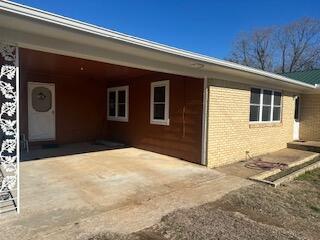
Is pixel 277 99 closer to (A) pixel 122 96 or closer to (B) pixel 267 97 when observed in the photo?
(B) pixel 267 97

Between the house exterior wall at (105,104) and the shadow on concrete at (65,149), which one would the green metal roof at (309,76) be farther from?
the shadow on concrete at (65,149)

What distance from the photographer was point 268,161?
8.20 m

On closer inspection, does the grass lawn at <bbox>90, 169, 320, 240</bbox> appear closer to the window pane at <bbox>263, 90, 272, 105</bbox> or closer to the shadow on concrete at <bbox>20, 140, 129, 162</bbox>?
the window pane at <bbox>263, 90, 272, 105</bbox>

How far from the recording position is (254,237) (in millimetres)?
3418

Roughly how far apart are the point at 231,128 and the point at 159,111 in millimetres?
2304

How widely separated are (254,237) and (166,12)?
585 inches

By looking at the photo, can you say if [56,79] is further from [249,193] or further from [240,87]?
[249,193]

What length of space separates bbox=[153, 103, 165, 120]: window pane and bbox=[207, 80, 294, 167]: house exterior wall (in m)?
1.89

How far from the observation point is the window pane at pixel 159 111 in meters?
8.58

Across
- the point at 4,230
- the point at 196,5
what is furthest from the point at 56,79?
the point at 196,5

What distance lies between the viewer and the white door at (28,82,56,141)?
9367 mm

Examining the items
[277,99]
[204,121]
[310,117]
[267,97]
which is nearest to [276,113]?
[277,99]

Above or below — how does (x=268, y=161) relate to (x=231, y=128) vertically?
below

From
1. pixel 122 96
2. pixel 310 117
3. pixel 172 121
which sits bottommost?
pixel 172 121
